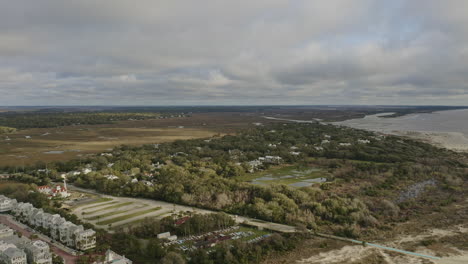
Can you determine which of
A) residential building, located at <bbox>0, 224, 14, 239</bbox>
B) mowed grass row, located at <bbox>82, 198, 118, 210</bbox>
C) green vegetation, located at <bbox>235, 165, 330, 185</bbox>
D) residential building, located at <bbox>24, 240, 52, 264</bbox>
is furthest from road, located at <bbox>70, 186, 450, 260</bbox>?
green vegetation, located at <bbox>235, 165, 330, 185</bbox>

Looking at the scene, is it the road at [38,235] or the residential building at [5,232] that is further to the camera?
the residential building at [5,232]

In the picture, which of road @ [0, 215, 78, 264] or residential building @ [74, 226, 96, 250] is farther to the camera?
residential building @ [74, 226, 96, 250]

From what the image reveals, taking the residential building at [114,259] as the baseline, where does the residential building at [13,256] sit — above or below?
above

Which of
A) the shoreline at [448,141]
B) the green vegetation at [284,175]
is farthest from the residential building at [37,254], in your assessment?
the shoreline at [448,141]

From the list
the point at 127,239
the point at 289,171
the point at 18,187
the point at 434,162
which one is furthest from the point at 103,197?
the point at 434,162

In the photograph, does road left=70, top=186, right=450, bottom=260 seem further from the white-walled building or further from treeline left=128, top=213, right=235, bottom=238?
the white-walled building

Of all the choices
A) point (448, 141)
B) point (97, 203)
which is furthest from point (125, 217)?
point (448, 141)

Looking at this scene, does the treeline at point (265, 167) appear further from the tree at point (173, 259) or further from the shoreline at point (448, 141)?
the tree at point (173, 259)

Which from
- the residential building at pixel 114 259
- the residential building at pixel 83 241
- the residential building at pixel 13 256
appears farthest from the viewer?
the residential building at pixel 83 241
